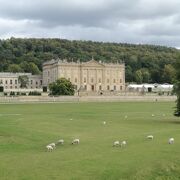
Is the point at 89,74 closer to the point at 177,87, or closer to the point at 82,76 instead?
the point at 82,76

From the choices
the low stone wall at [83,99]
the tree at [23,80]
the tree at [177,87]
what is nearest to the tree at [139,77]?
the tree at [23,80]

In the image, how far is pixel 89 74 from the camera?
158m

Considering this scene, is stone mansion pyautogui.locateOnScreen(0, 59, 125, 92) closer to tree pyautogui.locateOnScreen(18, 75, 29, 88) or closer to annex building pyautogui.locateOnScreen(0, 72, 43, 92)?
annex building pyautogui.locateOnScreen(0, 72, 43, 92)

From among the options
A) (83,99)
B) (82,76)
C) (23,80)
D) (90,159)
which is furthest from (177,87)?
(23,80)

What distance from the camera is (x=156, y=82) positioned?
184 m

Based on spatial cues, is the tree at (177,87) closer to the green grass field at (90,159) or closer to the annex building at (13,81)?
the green grass field at (90,159)

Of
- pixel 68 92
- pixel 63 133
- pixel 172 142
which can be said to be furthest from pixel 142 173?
pixel 68 92

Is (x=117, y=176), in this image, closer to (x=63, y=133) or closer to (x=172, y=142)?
(x=172, y=142)

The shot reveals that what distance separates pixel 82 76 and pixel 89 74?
2.67m

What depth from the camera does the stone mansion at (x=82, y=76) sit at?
155 meters

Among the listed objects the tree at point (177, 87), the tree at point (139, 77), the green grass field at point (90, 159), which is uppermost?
the tree at point (139, 77)

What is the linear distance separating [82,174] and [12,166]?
9.69ft

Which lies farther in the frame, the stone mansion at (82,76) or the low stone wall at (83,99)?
the stone mansion at (82,76)

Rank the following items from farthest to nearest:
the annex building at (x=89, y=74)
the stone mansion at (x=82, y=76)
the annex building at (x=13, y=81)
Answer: the annex building at (x=13, y=81) → the stone mansion at (x=82, y=76) → the annex building at (x=89, y=74)
